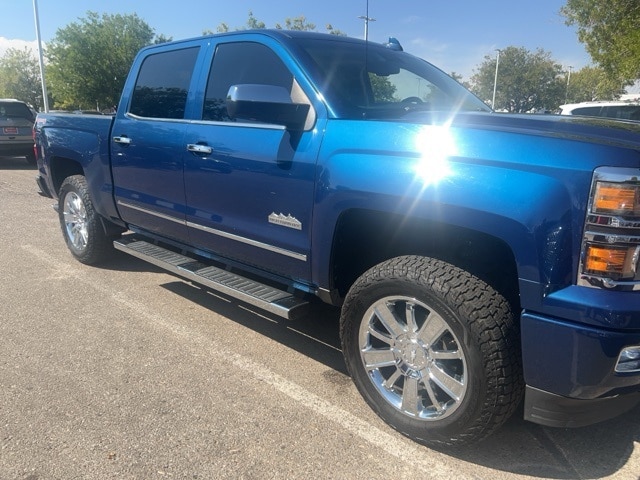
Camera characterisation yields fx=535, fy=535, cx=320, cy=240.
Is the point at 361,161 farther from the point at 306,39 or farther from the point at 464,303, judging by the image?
the point at 306,39

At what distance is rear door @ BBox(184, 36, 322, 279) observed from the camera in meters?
2.93

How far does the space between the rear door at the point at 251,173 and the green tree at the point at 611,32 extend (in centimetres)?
1105

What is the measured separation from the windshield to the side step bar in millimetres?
1121

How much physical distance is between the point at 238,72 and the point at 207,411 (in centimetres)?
212

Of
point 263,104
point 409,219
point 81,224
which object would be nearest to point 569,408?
point 409,219

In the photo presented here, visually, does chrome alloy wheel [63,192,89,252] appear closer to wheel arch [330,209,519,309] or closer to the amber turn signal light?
wheel arch [330,209,519,309]

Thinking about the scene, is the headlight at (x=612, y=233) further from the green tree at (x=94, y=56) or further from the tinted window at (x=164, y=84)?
the green tree at (x=94, y=56)

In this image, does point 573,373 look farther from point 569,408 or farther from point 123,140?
point 123,140

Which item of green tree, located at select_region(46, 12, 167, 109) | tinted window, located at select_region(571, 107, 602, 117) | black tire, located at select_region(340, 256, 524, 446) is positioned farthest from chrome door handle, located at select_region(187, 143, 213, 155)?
green tree, located at select_region(46, 12, 167, 109)

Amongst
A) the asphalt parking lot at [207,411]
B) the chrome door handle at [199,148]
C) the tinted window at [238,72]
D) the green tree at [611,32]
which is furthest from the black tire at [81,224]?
the green tree at [611,32]

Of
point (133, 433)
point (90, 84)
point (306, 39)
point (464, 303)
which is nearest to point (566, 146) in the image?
point (464, 303)

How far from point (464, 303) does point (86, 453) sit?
186 cm

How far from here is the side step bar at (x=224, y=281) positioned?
10.2 ft

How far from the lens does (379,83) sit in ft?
11.4
